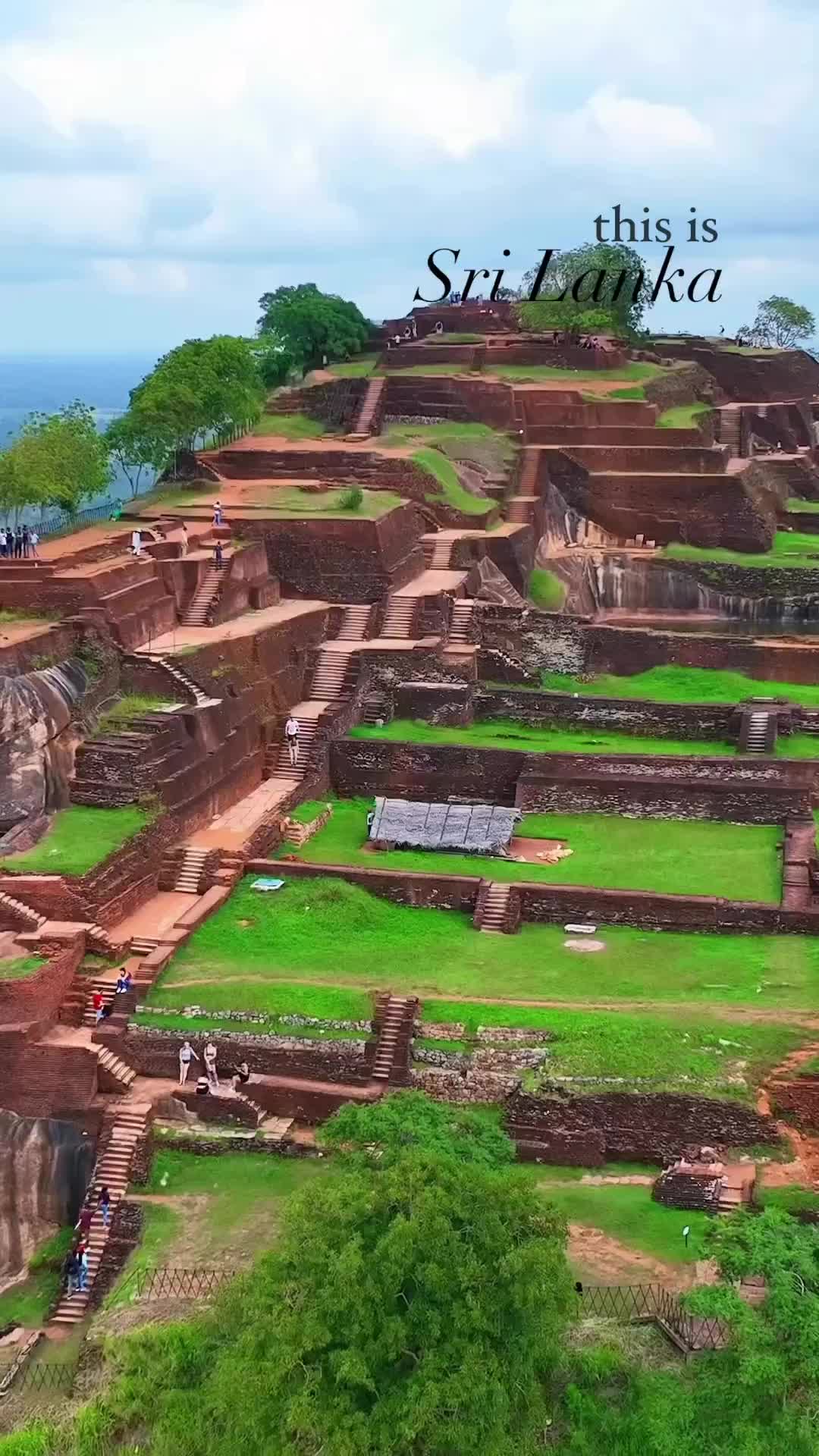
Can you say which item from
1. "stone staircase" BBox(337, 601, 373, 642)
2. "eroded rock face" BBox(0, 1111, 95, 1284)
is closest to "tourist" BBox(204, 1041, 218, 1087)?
"eroded rock face" BBox(0, 1111, 95, 1284)

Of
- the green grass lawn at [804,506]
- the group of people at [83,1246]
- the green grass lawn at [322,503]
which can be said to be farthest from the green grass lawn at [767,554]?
the group of people at [83,1246]

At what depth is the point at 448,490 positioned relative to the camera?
34.4 meters

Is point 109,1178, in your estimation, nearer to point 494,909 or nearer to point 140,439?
point 494,909

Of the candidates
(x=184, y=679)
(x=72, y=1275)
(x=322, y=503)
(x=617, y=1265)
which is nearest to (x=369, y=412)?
(x=322, y=503)

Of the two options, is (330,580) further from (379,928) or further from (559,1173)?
(559,1173)

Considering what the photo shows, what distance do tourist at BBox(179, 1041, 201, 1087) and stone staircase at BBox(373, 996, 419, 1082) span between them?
2243 millimetres

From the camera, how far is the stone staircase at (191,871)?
900 inches

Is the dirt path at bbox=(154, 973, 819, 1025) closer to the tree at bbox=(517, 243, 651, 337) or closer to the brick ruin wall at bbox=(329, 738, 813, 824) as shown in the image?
the brick ruin wall at bbox=(329, 738, 813, 824)

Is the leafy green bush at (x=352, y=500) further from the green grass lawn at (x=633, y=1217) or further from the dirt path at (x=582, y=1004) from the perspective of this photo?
the green grass lawn at (x=633, y=1217)

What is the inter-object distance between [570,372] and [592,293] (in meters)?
7.49

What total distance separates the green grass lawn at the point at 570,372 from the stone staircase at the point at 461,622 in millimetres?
12213

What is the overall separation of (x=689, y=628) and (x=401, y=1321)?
71.8ft

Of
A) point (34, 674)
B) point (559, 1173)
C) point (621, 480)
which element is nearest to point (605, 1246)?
point (559, 1173)

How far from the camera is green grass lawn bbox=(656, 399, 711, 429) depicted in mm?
38031
